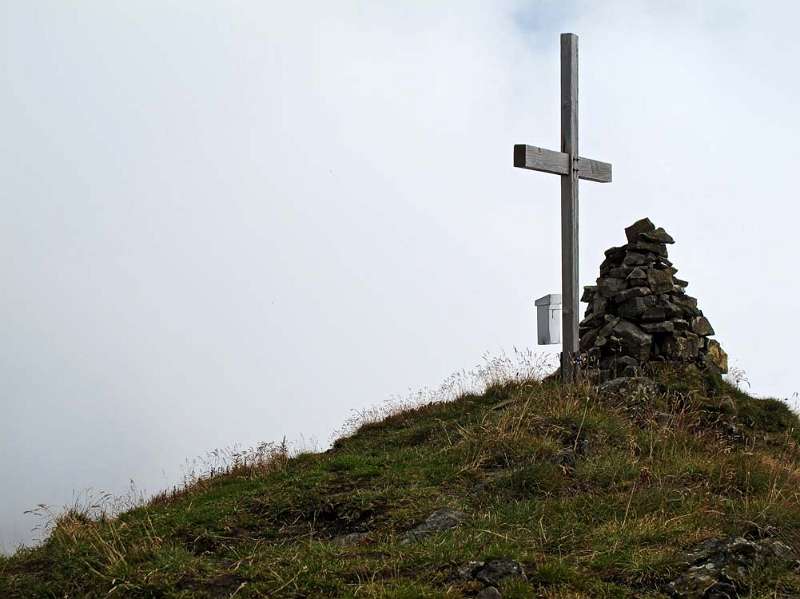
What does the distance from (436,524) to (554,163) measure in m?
6.60

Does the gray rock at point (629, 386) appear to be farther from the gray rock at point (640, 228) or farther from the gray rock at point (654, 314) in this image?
the gray rock at point (640, 228)

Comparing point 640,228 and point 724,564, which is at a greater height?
point 640,228

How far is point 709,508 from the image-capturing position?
812cm

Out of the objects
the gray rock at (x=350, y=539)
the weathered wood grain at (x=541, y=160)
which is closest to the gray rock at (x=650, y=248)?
the weathered wood grain at (x=541, y=160)

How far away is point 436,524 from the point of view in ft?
25.9

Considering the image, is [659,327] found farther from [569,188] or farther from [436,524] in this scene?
[436,524]

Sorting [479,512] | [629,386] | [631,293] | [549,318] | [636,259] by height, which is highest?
[636,259]

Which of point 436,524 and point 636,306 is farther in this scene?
point 636,306

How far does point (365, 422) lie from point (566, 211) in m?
4.68

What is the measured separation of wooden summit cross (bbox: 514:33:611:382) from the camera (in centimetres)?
1285

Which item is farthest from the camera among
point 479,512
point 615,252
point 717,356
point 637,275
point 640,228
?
point 717,356

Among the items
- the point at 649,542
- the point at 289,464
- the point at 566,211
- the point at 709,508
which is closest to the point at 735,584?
the point at 649,542

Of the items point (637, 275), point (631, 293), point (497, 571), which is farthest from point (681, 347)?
point (497, 571)

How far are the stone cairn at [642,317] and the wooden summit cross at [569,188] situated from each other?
0.73 metres
